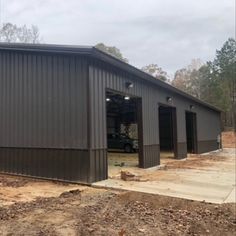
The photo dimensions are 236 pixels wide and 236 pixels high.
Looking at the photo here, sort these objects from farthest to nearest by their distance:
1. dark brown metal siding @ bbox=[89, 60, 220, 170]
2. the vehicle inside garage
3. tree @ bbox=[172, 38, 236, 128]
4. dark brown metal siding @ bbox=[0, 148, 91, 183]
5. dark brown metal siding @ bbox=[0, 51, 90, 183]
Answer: tree @ bbox=[172, 38, 236, 128] < the vehicle inside garage < dark brown metal siding @ bbox=[89, 60, 220, 170] < dark brown metal siding @ bbox=[0, 51, 90, 183] < dark brown metal siding @ bbox=[0, 148, 91, 183]

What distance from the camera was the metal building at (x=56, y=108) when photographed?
11.9m

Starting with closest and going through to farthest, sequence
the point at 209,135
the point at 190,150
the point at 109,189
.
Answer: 1. the point at 109,189
2. the point at 190,150
3. the point at 209,135

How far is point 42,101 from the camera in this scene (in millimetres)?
12609

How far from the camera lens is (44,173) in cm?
1241

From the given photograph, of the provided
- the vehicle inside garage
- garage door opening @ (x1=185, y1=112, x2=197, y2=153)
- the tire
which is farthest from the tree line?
the tire

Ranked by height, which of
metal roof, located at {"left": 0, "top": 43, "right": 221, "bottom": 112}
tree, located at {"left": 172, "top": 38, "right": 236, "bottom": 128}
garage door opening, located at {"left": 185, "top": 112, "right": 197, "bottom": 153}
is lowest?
garage door opening, located at {"left": 185, "top": 112, "right": 197, "bottom": 153}

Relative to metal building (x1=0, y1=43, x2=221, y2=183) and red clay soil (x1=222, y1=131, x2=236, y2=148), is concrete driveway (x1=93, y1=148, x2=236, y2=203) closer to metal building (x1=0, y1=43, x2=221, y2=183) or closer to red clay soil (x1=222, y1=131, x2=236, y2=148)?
metal building (x1=0, y1=43, x2=221, y2=183)

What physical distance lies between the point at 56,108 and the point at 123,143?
17125 millimetres

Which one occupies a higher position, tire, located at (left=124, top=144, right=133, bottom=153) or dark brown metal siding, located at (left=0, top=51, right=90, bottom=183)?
dark brown metal siding, located at (left=0, top=51, right=90, bottom=183)

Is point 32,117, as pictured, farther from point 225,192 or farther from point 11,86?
point 225,192

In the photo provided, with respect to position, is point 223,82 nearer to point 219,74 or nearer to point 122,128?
A: point 219,74

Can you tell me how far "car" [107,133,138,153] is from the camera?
28672mm

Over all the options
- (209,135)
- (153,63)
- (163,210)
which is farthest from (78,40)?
(163,210)

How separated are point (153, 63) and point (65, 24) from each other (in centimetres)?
2674
